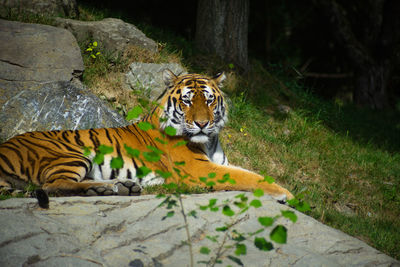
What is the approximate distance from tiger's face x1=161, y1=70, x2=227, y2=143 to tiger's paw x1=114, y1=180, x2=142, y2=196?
0.89 m

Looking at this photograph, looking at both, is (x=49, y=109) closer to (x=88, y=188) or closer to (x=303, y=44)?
(x=88, y=188)

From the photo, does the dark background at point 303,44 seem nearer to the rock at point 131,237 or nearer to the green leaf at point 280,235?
the rock at point 131,237

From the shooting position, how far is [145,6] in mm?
10031

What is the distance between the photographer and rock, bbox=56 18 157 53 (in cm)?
660

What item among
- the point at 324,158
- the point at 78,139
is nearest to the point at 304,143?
the point at 324,158

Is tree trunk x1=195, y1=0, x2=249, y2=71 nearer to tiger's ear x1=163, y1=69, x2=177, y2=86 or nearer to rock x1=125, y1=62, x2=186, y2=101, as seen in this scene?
rock x1=125, y1=62, x2=186, y2=101

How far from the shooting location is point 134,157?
4105mm

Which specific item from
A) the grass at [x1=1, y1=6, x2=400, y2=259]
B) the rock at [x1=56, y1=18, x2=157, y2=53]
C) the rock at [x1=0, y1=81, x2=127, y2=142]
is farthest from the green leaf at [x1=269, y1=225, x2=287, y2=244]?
the rock at [x1=56, y1=18, x2=157, y2=53]

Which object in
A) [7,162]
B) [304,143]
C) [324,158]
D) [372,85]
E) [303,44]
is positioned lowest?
[324,158]

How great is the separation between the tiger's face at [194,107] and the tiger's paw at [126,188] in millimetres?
894

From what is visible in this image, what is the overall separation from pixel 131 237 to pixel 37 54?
12.4 ft

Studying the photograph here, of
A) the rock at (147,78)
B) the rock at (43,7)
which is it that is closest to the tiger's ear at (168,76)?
the rock at (147,78)

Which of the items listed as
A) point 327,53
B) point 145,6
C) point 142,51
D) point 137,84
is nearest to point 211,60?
point 142,51

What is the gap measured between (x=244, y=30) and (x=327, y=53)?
6584 millimetres
